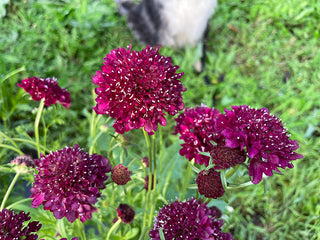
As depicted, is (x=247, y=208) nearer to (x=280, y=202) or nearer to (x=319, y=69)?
(x=280, y=202)


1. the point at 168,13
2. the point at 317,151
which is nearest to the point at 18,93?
the point at 168,13

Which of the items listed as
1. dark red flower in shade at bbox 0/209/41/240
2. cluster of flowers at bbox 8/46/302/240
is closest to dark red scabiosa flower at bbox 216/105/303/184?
cluster of flowers at bbox 8/46/302/240

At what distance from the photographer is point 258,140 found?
75cm

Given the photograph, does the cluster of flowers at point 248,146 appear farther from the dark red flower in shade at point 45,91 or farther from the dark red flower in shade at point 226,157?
the dark red flower in shade at point 45,91

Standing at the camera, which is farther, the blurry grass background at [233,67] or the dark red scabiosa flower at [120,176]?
the blurry grass background at [233,67]

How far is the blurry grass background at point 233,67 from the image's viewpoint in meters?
1.77

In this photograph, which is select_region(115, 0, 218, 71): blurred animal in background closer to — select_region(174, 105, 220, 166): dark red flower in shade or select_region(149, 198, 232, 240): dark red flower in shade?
select_region(174, 105, 220, 166): dark red flower in shade

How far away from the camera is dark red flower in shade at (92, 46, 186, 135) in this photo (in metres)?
0.75

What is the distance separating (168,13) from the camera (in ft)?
8.35

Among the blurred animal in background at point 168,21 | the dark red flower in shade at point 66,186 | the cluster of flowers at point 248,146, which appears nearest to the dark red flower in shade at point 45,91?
the dark red flower in shade at point 66,186

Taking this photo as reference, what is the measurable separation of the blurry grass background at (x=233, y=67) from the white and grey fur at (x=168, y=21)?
0.36 feet

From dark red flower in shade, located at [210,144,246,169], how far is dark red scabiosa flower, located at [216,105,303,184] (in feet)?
0.06

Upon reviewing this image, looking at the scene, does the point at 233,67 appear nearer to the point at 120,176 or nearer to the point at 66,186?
the point at 120,176

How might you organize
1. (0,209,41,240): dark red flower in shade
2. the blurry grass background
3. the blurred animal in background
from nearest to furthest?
(0,209,41,240): dark red flower in shade
the blurry grass background
the blurred animal in background
